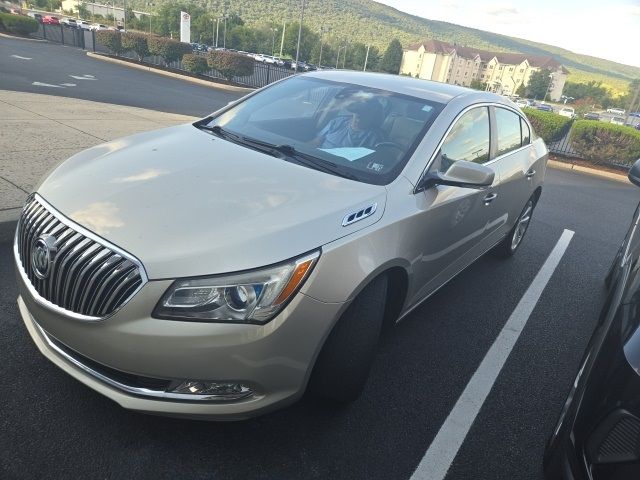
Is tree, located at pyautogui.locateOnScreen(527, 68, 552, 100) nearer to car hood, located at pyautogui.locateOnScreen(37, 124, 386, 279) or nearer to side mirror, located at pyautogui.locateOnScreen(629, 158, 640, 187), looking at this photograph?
side mirror, located at pyautogui.locateOnScreen(629, 158, 640, 187)

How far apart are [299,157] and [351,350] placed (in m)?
1.19

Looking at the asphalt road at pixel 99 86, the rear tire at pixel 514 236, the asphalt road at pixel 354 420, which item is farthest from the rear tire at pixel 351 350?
the asphalt road at pixel 99 86

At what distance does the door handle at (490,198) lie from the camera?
3.64 m

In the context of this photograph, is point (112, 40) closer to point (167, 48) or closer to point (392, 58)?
point (167, 48)

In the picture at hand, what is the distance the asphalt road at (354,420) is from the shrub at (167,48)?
72.1 ft

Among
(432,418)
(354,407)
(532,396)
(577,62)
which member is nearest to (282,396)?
(354,407)

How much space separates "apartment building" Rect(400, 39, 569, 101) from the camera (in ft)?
414

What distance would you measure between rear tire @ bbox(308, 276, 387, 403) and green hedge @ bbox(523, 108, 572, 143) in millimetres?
14851

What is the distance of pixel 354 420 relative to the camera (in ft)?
8.49

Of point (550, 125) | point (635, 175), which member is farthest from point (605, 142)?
point (635, 175)

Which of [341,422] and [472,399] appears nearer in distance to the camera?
[341,422]

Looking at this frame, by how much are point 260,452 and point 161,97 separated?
13.6 meters

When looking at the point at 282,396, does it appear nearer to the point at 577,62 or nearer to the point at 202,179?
the point at 202,179

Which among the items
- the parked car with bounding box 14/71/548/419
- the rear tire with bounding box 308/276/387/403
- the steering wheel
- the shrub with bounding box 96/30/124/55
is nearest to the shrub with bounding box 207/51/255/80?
the shrub with bounding box 96/30/124/55
